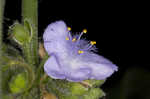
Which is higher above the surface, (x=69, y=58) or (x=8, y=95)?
(x=69, y=58)

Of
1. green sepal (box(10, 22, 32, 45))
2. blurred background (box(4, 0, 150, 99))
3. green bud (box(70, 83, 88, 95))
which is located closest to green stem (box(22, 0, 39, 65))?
green sepal (box(10, 22, 32, 45))

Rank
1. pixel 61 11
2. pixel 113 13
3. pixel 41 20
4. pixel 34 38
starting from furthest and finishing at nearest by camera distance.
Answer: pixel 113 13
pixel 61 11
pixel 41 20
pixel 34 38

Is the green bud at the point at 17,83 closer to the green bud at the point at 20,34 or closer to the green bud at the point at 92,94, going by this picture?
the green bud at the point at 20,34

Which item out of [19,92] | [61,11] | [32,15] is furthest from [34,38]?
[61,11]

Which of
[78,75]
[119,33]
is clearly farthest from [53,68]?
[119,33]

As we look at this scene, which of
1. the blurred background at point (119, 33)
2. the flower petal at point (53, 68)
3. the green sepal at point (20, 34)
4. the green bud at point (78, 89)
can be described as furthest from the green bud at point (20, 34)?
the blurred background at point (119, 33)

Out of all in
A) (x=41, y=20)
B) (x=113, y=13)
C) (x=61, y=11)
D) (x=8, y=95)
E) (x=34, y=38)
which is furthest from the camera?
(x=113, y=13)

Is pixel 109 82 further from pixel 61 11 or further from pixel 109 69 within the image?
pixel 109 69
